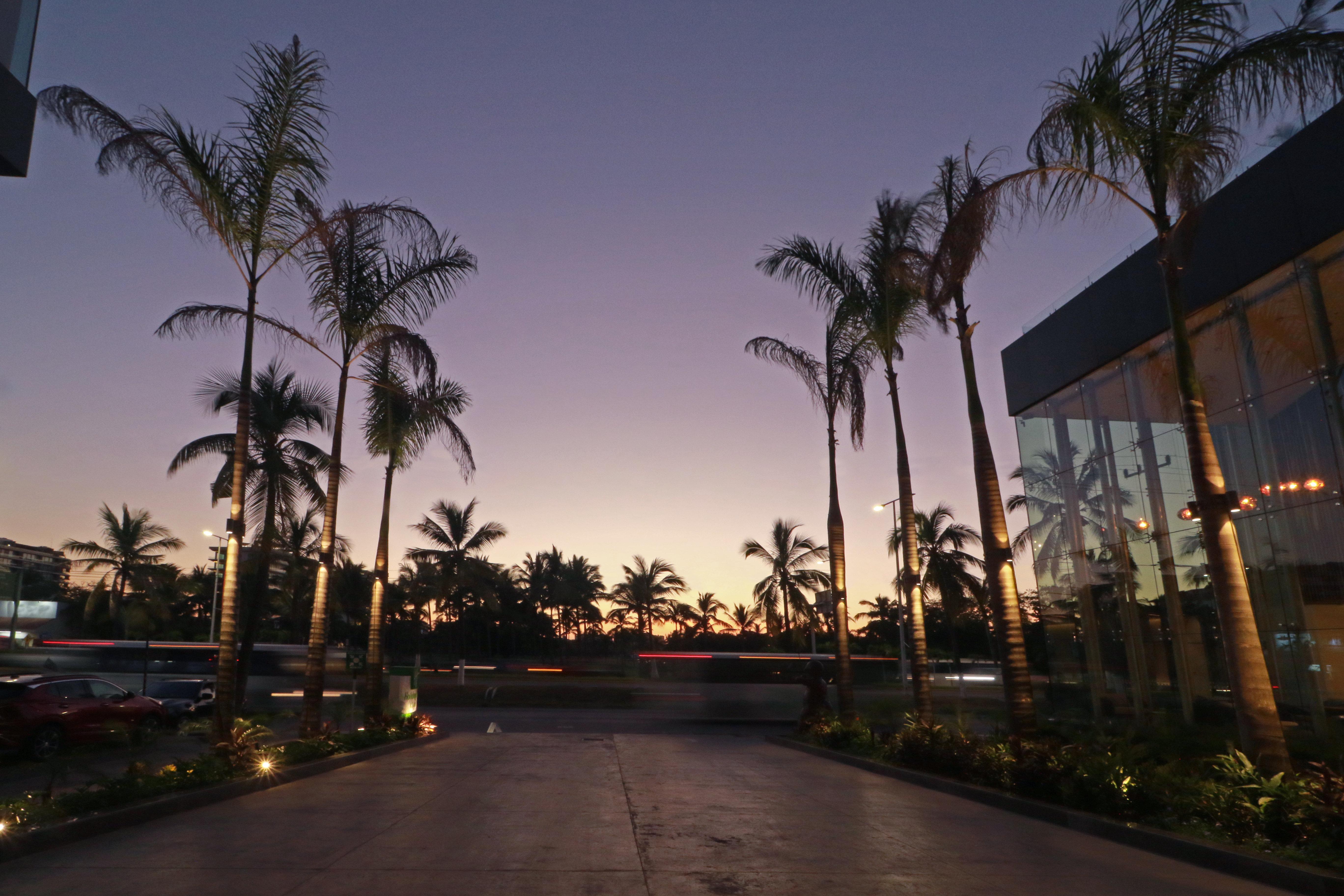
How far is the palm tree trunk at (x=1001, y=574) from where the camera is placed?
13.6 meters

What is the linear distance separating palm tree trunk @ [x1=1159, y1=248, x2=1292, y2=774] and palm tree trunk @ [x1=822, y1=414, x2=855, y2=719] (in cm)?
1175

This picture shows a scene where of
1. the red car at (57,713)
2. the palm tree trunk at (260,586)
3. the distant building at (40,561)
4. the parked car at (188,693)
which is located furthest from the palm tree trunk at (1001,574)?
the distant building at (40,561)

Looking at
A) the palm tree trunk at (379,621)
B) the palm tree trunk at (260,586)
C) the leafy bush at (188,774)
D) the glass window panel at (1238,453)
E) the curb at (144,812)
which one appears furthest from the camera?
the palm tree trunk at (260,586)

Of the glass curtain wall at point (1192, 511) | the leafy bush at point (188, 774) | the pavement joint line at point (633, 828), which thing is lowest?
the pavement joint line at point (633, 828)

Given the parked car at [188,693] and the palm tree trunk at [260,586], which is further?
the parked car at [188,693]

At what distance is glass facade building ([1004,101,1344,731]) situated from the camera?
13.8m

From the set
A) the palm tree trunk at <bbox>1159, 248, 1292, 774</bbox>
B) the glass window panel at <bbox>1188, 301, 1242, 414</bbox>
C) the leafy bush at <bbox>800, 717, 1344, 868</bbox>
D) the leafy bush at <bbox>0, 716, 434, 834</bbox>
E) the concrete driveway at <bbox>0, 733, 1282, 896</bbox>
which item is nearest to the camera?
the concrete driveway at <bbox>0, 733, 1282, 896</bbox>

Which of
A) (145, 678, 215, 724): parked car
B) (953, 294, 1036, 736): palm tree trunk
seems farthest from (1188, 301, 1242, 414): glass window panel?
(145, 678, 215, 724): parked car

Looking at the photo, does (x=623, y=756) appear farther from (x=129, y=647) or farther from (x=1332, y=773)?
(x=129, y=647)

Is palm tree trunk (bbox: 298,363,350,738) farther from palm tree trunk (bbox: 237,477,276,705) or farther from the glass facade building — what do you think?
the glass facade building

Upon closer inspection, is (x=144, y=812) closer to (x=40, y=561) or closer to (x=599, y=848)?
(x=599, y=848)

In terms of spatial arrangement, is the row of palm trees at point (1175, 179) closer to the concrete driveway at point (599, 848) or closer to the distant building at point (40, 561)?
the concrete driveway at point (599, 848)

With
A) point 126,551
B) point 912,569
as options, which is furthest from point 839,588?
point 126,551

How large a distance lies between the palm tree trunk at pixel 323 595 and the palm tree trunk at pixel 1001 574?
11.4 metres
